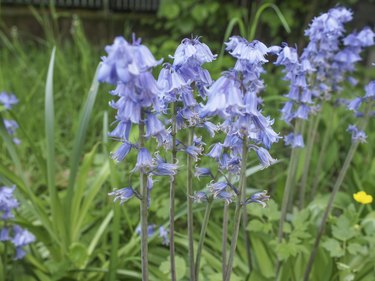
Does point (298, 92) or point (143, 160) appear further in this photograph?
point (298, 92)

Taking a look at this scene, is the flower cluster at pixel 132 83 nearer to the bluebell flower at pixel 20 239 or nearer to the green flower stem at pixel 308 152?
the bluebell flower at pixel 20 239

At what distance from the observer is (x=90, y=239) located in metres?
3.19

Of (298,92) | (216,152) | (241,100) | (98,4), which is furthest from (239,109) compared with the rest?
(98,4)

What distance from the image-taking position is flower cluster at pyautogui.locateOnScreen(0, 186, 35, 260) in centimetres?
254

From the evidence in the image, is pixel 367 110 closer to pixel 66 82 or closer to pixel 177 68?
pixel 177 68

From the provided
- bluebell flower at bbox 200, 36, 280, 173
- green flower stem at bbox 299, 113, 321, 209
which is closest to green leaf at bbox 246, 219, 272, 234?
green flower stem at bbox 299, 113, 321, 209

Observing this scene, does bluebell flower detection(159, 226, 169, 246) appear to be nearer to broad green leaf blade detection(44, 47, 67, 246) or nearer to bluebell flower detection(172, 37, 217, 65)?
broad green leaf blade detection(44, 47, 67, 246)

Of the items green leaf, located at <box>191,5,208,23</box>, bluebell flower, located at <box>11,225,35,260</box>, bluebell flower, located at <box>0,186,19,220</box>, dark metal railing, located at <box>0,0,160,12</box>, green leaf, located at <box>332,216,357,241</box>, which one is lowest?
bluebell flower, located at <box>11,225,35,260</box>

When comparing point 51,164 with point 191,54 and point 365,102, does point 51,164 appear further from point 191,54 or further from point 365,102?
point 365,102

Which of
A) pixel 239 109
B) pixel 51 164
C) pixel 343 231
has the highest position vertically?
pixel 239 109

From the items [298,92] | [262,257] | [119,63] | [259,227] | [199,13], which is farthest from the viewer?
[199,13]

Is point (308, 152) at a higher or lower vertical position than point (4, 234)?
higher

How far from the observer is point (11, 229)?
106 inches

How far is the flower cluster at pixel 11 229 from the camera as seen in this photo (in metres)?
2.54
